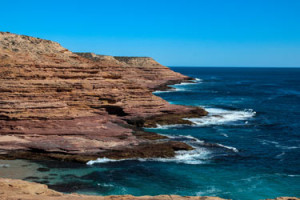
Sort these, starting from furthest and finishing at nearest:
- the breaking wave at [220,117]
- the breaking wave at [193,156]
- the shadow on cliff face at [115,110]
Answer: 1. the breaking wave at [220,117]
2. the shadow on cliff face at [115,110]
3. the breaking wave at [193,156]

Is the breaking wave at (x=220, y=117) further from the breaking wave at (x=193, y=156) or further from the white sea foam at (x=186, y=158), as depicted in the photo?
the white sea foam at (x=186, y=158)

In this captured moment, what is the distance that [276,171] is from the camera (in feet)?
103

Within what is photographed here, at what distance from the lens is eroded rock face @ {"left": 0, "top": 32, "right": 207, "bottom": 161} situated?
34.2 m

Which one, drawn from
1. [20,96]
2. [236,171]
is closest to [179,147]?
[236,171]

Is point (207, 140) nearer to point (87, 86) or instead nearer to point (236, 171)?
point (236, 171)

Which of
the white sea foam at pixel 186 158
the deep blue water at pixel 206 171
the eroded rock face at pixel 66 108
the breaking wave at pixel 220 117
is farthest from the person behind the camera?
the breaking wave at pixel 220 117

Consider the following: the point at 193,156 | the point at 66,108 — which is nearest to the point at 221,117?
the point at 193,156

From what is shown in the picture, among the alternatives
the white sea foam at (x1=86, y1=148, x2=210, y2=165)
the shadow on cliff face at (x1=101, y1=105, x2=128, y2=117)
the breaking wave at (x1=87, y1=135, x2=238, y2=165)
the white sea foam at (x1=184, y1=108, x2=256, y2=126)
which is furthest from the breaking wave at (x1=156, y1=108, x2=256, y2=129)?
the white sea foam at (x1=86, y1=148, x2=210, y2=165)

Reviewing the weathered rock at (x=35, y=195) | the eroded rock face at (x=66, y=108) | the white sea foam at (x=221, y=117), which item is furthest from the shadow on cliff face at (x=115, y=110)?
the weathered rock at (x=35, y=195)

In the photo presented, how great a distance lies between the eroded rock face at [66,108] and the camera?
1348 inches

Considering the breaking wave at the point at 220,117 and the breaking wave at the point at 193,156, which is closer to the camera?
→ the breaking wave at the point at 193,156

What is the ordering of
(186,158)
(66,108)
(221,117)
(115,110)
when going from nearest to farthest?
(186,158)
(66,108)
(115,110)
(221,117)

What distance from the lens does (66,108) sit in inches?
1537

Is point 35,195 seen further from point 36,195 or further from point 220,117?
point 220,117
